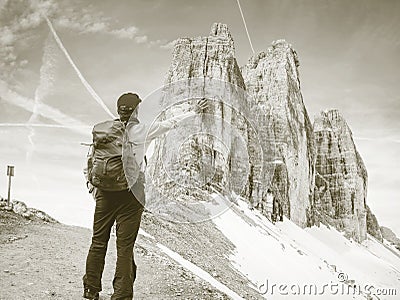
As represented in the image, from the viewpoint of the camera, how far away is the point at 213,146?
42469mm

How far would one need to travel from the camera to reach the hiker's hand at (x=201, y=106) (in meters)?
5.16

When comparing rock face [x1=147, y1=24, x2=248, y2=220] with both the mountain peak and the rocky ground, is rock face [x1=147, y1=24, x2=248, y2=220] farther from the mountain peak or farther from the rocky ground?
the rocky ground

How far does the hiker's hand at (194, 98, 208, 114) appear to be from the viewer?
16.9 feet

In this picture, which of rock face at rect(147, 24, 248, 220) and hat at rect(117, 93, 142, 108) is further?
rock face at rect(147, 24, 248, 220)

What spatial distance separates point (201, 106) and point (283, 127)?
64.4m

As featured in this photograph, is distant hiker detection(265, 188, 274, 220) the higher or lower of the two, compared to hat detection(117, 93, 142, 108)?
lower

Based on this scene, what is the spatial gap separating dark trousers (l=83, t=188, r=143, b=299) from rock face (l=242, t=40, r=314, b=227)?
5080cm

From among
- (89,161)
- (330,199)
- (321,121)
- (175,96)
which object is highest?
(321,121)

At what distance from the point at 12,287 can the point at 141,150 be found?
10.9ft

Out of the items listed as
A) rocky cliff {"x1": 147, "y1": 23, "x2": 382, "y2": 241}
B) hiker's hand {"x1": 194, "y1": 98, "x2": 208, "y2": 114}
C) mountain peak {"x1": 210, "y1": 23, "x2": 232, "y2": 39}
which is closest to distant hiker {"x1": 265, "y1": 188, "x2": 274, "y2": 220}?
rocky cliff {"x1": 147, "y1": 23, "x2": 382, "y2": 241}

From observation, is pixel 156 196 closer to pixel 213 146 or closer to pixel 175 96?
pixel 213 146

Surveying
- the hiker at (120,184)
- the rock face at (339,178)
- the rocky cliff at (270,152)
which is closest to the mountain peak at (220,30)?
the rocky cliff at (270,152)

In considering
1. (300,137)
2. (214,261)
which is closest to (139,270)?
(214,261)

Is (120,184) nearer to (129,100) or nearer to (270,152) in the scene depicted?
(129,100)
